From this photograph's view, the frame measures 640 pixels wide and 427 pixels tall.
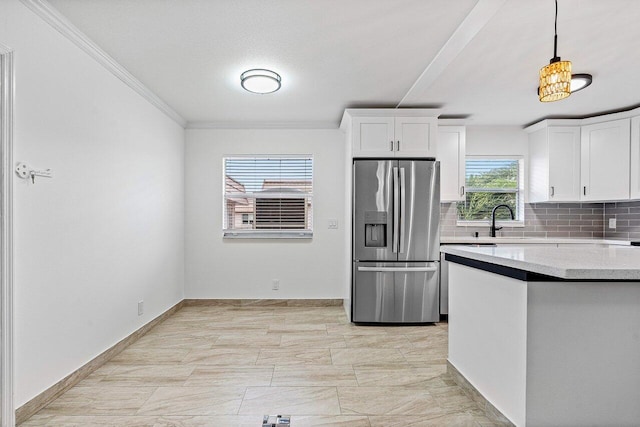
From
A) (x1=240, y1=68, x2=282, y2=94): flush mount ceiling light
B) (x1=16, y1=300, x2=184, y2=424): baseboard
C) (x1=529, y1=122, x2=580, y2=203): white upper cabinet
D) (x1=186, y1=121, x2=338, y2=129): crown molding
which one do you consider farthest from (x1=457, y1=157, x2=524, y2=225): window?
(x1=16, y1=300, x2=184, y2=424): baseboard

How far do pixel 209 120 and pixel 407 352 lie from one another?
353 cm

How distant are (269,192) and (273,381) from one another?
2.73 meters

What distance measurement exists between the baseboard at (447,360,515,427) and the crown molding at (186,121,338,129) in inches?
125

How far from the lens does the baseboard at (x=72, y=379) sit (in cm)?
202

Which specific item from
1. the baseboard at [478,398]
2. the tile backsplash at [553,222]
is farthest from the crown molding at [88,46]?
the tile backsplash at [553,222]

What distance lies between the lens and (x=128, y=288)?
3189 millimetres

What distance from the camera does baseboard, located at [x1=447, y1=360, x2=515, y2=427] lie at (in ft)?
6.08

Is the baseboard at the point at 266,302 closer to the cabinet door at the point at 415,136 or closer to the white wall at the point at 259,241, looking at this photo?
the white wall at the point at 259,241

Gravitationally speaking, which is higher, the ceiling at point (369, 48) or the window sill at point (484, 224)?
the ceiling at point (369, 48)

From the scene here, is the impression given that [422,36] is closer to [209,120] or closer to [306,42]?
[306,42]

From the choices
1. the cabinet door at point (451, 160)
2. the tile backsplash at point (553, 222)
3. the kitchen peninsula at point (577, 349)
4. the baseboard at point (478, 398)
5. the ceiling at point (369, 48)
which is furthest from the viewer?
the tile backsplash at point (553, 222)

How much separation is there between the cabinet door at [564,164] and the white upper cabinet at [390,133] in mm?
1580

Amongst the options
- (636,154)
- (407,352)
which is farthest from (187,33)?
(636,154)

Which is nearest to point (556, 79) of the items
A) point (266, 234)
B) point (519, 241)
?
point (519, 241)
